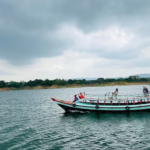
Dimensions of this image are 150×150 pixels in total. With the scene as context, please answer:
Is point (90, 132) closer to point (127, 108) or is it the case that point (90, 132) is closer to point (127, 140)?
point (127, 140)

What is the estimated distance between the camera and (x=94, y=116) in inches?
1361

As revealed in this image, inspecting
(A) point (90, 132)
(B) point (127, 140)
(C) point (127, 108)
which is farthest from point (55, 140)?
(C) point (127, 108)

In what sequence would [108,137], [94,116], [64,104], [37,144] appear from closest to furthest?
[37,144] < [108,137] < [94,116] < [64,104]

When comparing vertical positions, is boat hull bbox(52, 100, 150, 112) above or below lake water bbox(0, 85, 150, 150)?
above

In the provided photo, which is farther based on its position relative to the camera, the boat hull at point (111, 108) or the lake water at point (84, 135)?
the boat hull at point (111, 108)

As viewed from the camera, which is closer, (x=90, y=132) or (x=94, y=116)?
(x=90, y=132)

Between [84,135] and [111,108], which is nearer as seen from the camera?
[84,135]

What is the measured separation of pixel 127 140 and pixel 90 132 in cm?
525

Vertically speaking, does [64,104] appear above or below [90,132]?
above

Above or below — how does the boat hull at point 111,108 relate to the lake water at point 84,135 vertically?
above

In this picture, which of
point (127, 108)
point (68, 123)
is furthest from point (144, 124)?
point (68, 123)

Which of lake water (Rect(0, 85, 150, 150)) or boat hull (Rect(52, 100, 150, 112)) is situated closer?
lake water (Rect(0, 85, 150, 150))

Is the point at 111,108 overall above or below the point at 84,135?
above

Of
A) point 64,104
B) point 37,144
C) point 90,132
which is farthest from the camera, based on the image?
point 64,104
